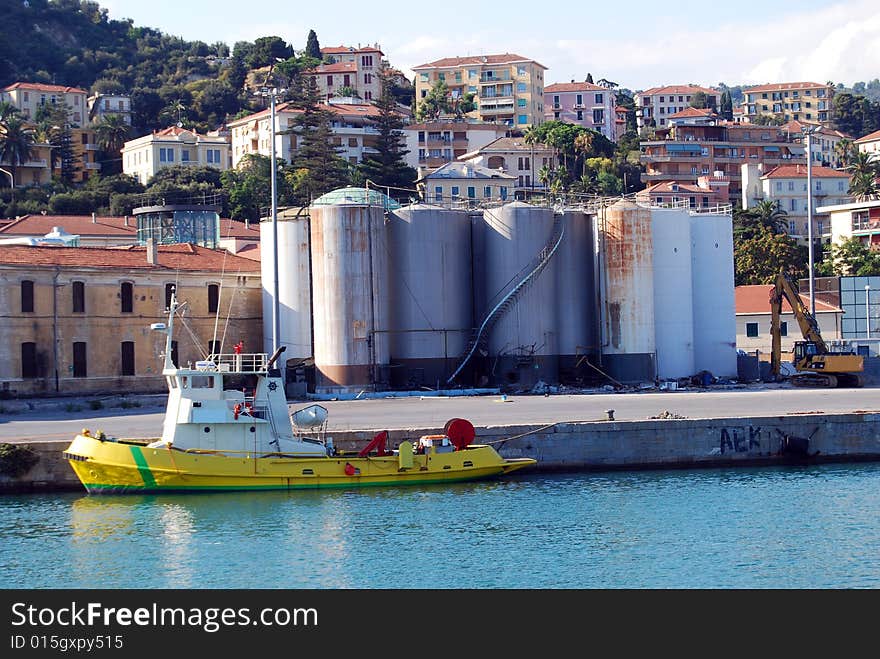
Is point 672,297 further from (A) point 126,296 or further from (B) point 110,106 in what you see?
(B) point 110,106

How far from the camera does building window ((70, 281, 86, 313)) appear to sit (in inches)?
2231

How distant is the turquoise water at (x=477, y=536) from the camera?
1144 inches

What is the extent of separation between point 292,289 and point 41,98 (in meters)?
116

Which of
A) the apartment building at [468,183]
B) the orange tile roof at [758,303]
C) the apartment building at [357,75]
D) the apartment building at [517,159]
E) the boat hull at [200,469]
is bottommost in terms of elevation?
the boat hull at [200,469]

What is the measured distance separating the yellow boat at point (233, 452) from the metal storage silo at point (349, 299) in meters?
18.8

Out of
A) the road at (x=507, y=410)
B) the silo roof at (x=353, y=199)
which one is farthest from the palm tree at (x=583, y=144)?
the road at (x=507, y=410)

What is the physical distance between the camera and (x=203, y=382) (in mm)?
38781

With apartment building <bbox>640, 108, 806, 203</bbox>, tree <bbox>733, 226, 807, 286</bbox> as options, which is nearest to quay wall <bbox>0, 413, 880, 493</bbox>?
tree <bbox>733, 226, 807, 286</bbox>

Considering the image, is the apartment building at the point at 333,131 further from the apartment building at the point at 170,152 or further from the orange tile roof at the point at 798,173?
the orange tile roof at the point at 798,173

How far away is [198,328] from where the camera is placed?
5991cm

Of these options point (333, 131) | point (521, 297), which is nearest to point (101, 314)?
point (521, 297)
